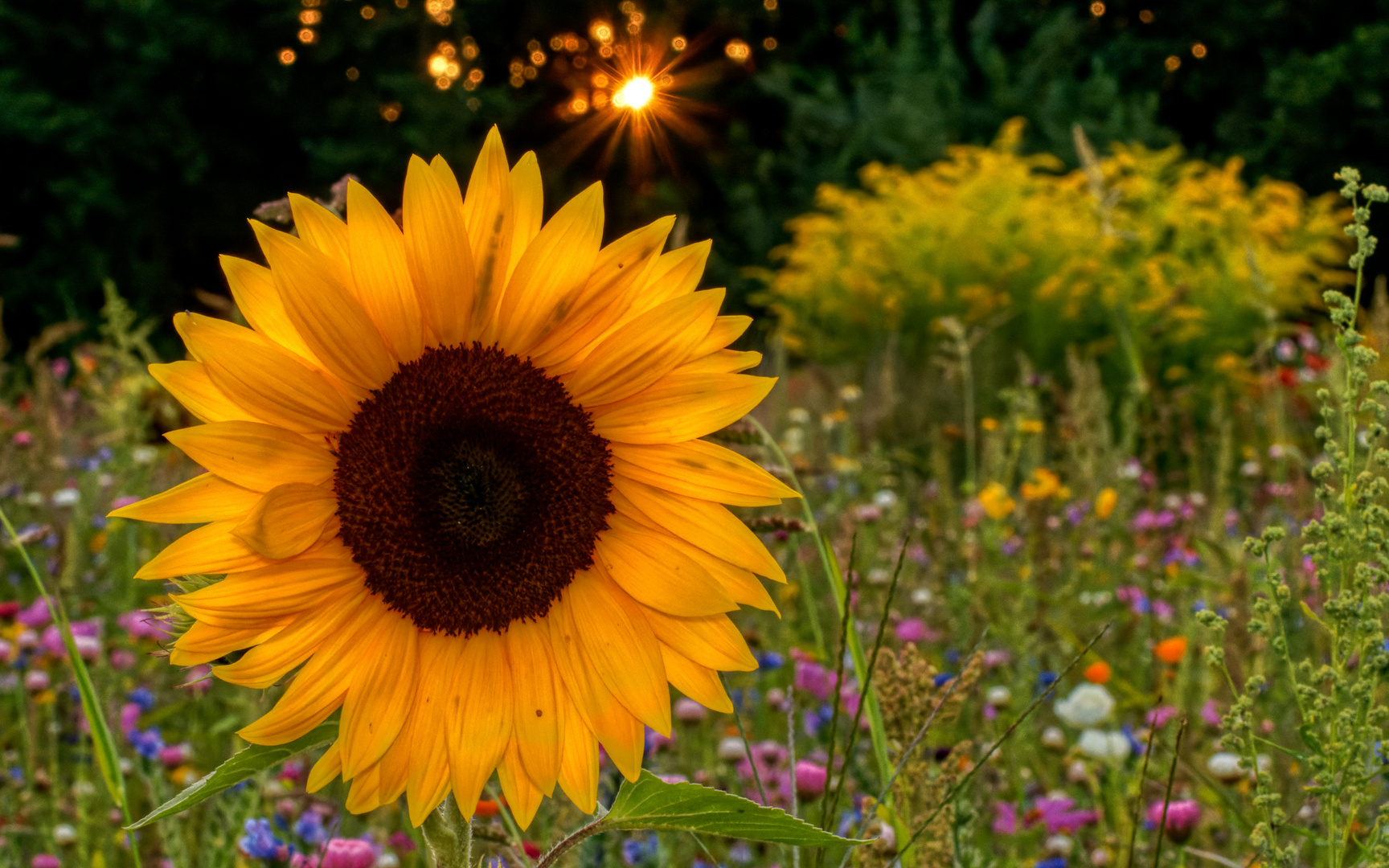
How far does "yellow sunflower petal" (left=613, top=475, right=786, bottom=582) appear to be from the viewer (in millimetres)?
830

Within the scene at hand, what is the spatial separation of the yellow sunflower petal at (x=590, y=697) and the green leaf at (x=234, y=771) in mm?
178

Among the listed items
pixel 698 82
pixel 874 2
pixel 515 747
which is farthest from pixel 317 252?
pixel 874 2

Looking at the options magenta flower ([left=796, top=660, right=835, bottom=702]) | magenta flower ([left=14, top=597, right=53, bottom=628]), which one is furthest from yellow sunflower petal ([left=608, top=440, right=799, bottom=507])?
magenta flower ([left=14, top=597, right=53, bottom=628])

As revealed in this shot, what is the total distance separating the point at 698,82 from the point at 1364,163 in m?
8.88

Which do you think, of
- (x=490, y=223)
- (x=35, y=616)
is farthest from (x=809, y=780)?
(x=35, y=616)

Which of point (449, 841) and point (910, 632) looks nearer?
point (449, 841)

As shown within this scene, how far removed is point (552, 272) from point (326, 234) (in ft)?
0.51

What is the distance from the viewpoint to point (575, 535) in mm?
891

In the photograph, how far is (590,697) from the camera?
0.84 meters

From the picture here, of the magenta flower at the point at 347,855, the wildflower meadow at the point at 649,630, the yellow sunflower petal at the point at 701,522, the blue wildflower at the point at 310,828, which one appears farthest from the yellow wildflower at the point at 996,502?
the yellow sunflower petal at the point at 701,522

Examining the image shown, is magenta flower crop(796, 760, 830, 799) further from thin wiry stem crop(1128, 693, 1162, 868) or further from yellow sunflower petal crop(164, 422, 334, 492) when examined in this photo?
yellow sunflower petal crop(164, 422, 334, 492)

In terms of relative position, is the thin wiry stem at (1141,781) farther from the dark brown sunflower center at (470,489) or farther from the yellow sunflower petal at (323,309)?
the yellow sunflower petal at (323,309)

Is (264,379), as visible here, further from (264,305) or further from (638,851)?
(638,851)

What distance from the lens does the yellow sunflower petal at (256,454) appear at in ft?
2.49
